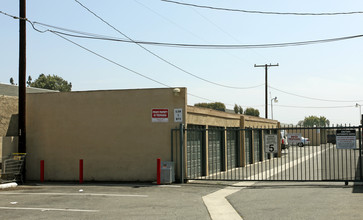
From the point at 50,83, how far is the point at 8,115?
8752cm

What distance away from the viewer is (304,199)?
1220 centimetres

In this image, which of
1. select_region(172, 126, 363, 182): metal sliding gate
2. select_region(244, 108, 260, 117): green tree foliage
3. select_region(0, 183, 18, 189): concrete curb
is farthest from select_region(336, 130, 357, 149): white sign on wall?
select_region(244, 108, 260, 117): green tree foliage

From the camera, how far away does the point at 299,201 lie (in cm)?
1186

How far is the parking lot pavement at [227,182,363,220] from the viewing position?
9.95 meters

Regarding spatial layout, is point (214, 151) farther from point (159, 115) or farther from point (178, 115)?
point (159, 115)

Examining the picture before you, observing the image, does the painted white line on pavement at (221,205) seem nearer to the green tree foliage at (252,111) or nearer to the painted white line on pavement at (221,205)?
the painted white line on pavement at (221,205)

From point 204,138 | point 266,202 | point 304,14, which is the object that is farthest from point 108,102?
point 304,14

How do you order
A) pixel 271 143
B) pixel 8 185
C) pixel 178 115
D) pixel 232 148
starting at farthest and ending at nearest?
1. pixel 232 148
2. pixel 178 115
3. pixel 271 143
4. pixel 8 185

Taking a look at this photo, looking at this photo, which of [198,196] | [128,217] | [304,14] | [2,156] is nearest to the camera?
[128,217]

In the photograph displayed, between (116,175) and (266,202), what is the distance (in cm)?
851

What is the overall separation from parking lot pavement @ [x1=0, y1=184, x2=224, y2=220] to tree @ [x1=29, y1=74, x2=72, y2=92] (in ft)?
294

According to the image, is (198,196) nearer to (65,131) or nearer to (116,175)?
(116,175)

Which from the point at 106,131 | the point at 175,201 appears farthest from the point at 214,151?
the point at 175,201

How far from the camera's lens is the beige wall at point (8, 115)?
1912 centimetres
